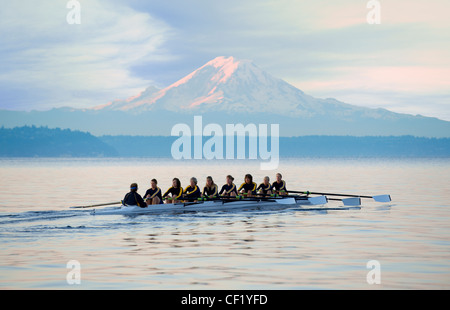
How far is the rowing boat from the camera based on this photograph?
26.0m

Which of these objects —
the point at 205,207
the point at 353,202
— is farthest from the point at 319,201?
the point at 205,207

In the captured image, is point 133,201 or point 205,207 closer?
point 133,201

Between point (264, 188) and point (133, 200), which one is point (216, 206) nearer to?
point (264, 188)

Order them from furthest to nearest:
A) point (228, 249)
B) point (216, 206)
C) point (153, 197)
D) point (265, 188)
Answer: point (265, 188), point (216, 206), point (153, 197), point (228, 249)

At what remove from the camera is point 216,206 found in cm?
2930

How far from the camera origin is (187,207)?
28219 mm

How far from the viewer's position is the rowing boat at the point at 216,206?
25953 millimetres

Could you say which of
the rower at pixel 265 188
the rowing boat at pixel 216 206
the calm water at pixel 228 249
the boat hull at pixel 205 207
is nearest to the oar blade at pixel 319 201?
the rowing boat at pixel 216 206

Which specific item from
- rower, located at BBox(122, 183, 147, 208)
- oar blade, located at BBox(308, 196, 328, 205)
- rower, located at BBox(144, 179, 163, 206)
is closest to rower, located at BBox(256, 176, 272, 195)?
oar blade, located at BBox(308, 196, 328, 205)

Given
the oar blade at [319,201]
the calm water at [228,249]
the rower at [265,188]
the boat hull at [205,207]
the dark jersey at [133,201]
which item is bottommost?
the calm water at [228,249]

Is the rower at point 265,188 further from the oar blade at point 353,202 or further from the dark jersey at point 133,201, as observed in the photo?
the dark jersey at point 133,201

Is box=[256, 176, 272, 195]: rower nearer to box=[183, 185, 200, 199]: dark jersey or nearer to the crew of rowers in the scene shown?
the crew of rowers
